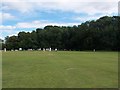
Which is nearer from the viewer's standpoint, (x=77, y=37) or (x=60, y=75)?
(x=60, y=75)

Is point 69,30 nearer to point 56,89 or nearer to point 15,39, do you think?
point 15,39

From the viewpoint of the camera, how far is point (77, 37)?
109 metres

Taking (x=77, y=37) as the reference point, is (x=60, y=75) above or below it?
below

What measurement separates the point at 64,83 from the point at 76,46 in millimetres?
98936

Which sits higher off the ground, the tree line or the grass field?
the tree line

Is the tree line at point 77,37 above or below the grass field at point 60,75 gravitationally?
above

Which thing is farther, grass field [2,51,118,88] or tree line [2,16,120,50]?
tree line [2,16,120,50]

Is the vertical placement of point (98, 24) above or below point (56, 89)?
above

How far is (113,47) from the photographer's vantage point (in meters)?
91.3

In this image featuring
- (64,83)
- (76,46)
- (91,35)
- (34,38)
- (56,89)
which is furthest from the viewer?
(34,38)

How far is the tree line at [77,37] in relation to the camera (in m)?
93.9

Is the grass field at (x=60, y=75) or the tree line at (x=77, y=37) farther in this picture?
the tree line at (x=77, y=37)

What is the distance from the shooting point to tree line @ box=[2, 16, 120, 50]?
93.9m

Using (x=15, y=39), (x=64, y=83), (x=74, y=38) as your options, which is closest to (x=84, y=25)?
(x=74, y=38)
